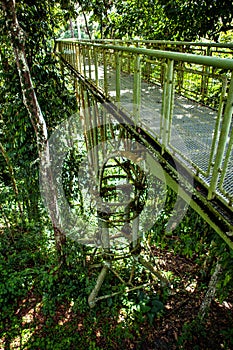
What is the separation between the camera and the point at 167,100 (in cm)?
243

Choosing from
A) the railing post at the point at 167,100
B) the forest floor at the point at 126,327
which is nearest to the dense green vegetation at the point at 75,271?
the forest floor at the point at 126,327

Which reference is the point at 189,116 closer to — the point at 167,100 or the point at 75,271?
the point at 167,100

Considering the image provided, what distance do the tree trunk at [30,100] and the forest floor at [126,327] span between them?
177cm

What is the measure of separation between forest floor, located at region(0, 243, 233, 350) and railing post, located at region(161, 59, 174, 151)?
4.47 meters

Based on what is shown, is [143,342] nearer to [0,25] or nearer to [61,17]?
[0,25]

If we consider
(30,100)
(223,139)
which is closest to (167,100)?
(223,139)

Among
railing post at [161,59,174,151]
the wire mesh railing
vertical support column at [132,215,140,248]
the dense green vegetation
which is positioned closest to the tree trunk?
the dense green vegetation

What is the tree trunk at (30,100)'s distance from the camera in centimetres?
445

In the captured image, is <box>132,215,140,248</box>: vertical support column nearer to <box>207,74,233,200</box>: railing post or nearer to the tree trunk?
the tree trunk

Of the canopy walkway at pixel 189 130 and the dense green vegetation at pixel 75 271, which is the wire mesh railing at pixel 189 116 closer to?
the canopy walkway at pixel 189 130

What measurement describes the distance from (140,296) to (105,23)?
28.7 feet

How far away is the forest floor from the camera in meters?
5.29

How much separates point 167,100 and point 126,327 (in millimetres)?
5095

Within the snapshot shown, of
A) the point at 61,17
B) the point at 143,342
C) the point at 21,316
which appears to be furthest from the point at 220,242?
the point at 61,17
